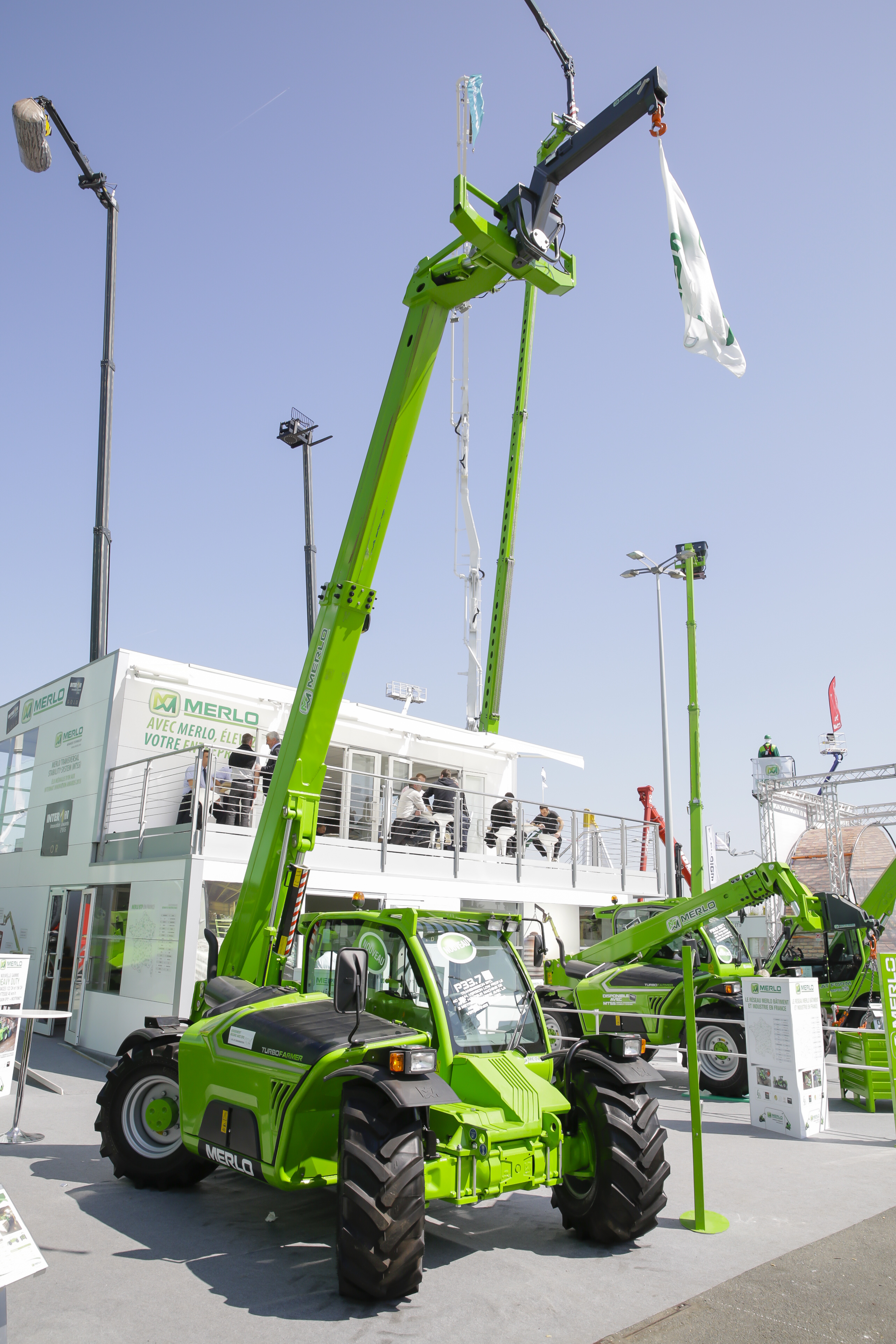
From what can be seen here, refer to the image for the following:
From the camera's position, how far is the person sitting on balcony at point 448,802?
15328 millimetres

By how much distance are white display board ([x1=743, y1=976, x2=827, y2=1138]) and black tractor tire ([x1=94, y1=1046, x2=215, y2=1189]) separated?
543 centimetres

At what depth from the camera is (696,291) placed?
7.97 m

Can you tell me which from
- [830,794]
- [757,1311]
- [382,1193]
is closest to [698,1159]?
[757,1311]

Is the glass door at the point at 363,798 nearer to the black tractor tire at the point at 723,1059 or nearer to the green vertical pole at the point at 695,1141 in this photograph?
the black tractor tire at the point at 723,1059

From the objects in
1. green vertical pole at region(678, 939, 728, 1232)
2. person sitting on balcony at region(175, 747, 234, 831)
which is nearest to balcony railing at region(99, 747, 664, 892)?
person sitting on balcony at region(175, 747, 234, 831)

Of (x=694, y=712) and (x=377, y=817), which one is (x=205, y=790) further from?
(x=694, y=712)

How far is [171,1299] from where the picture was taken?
4.62 metres

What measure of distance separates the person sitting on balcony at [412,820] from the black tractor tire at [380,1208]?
30.9ft

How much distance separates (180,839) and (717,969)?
702 cm

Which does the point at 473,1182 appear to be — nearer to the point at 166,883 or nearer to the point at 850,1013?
the point at 166,883

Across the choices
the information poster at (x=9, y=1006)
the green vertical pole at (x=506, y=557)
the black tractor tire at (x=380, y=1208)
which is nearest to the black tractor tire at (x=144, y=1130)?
the information poster at (x=9, y=1006)

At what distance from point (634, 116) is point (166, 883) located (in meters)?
9.61

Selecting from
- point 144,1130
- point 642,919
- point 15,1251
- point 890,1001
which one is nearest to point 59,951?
point 144,1130

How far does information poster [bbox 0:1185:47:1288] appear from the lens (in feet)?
9.29
